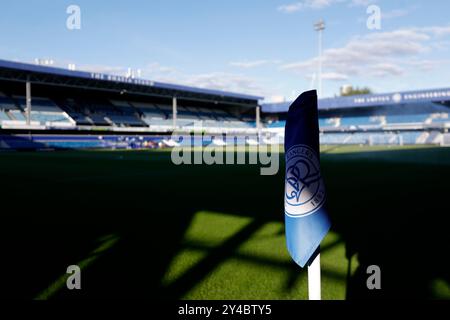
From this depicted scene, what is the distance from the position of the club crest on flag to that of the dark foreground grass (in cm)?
144

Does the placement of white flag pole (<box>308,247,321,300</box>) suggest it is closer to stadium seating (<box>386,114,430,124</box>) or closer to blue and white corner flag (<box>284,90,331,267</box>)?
blue and white corner flag (<box>284,90,331,267</box>)

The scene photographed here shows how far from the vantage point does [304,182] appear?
7.13 ft

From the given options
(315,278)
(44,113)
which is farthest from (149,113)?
(315,278)

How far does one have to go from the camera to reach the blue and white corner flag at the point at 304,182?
2.17 metres

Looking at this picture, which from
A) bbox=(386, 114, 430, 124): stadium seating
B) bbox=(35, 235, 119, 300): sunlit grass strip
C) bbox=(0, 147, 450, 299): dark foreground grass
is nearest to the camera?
bbox=(35, 235, 119, 300): sunlit grass strip

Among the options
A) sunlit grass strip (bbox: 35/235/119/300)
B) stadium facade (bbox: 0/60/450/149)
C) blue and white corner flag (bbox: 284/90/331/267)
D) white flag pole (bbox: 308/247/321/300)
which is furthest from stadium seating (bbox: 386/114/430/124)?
blue and white corner flag (bbox: 284/90/331/267)

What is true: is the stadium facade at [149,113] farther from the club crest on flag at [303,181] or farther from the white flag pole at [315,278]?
the white flag pole at [315,278]

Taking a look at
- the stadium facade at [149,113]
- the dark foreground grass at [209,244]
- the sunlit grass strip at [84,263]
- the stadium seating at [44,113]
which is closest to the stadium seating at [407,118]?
the stadium facade at [149,113]

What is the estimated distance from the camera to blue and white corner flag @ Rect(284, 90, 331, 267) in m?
2.17

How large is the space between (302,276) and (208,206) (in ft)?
13.1

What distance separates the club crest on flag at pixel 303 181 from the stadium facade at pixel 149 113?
38548 millimetres

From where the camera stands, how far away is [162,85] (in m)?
46.7

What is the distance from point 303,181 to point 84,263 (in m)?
3.18
